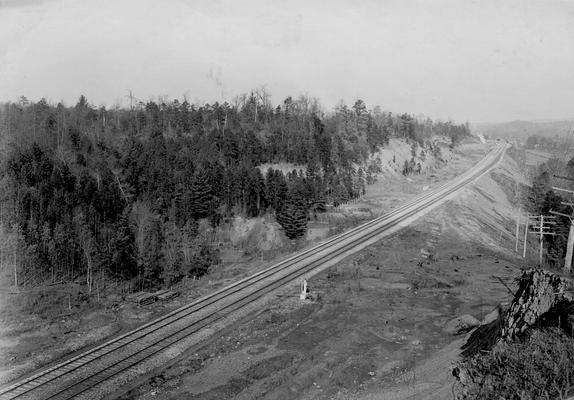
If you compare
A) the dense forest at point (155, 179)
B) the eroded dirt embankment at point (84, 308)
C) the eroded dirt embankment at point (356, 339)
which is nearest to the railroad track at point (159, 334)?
the eroded dirt embankment at point (84, 308)

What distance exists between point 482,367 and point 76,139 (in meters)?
86.1

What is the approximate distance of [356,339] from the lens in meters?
Answer: 18.6

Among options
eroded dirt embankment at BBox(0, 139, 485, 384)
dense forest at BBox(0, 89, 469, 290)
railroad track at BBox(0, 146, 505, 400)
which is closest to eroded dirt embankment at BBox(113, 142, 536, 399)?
railroad track at BBox(0, 146, 505, 400)

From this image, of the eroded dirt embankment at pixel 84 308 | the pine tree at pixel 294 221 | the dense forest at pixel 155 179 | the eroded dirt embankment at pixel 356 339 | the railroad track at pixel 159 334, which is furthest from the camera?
the pine tree at pixel 294 221

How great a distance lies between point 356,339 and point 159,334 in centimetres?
806

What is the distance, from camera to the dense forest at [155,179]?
53.1m

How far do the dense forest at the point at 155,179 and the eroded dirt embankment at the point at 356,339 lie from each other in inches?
881

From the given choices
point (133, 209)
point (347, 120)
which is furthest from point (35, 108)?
point (347, 120)

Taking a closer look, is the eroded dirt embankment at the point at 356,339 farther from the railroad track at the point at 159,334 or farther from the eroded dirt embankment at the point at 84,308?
the eroded dirt embankment at the point at 84,308

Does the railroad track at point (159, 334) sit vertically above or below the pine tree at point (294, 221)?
above

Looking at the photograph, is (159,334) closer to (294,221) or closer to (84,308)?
(84,308)

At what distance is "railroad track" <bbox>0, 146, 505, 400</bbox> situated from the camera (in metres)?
15.2

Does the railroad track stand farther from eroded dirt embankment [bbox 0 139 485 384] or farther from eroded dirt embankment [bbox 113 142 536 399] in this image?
eroded dirt embankment [bbox 113 142 536 399]

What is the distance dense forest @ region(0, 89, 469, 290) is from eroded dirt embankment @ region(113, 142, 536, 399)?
22.4 m
